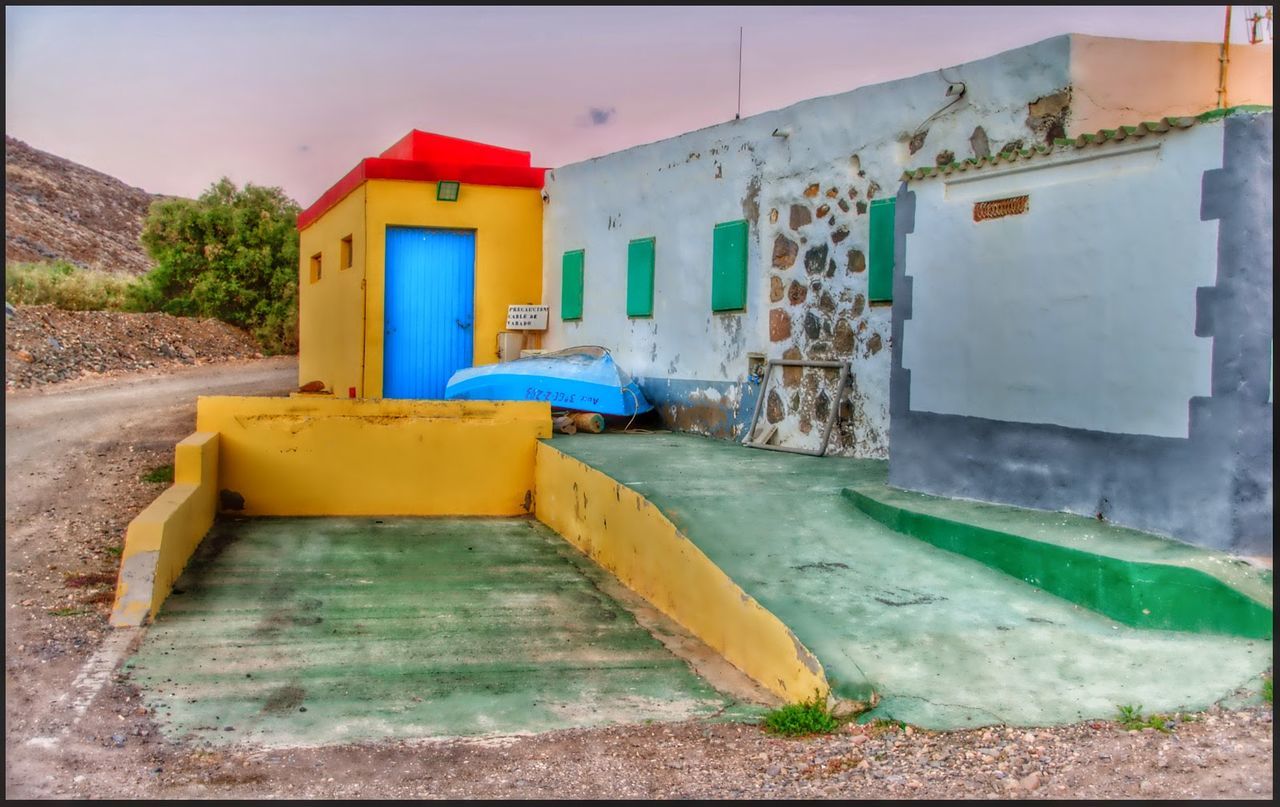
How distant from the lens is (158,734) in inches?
193

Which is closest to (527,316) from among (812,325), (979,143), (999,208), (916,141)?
(812,325)

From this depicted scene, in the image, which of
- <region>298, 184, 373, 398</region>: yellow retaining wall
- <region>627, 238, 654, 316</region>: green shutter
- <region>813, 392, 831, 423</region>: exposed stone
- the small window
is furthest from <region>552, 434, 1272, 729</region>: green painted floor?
the small window

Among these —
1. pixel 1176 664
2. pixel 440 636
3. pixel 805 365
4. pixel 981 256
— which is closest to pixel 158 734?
pixel 440 636

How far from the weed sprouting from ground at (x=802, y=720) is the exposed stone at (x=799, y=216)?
5949mm

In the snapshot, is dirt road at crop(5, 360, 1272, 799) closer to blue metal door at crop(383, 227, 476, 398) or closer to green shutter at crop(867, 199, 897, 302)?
green shutter at crop(867, 199, 897, 302)

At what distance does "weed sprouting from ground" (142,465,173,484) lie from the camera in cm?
1035

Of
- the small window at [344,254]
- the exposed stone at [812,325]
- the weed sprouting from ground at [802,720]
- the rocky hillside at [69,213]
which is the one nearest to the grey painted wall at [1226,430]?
the weed sprouting from ground at [802,720]

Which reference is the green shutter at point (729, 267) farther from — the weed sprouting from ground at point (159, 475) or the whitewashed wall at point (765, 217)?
the weed sprouting from ground at point (159, 475)

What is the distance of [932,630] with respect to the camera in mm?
5250

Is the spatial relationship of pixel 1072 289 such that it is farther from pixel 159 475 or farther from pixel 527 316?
pixel 527 316

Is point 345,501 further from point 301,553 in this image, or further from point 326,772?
point 326,772

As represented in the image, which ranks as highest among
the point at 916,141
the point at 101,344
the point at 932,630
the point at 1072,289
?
the point at 916,141

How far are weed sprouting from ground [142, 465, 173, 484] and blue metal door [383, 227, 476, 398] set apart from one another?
344cm

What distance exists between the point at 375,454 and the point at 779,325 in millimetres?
4105
